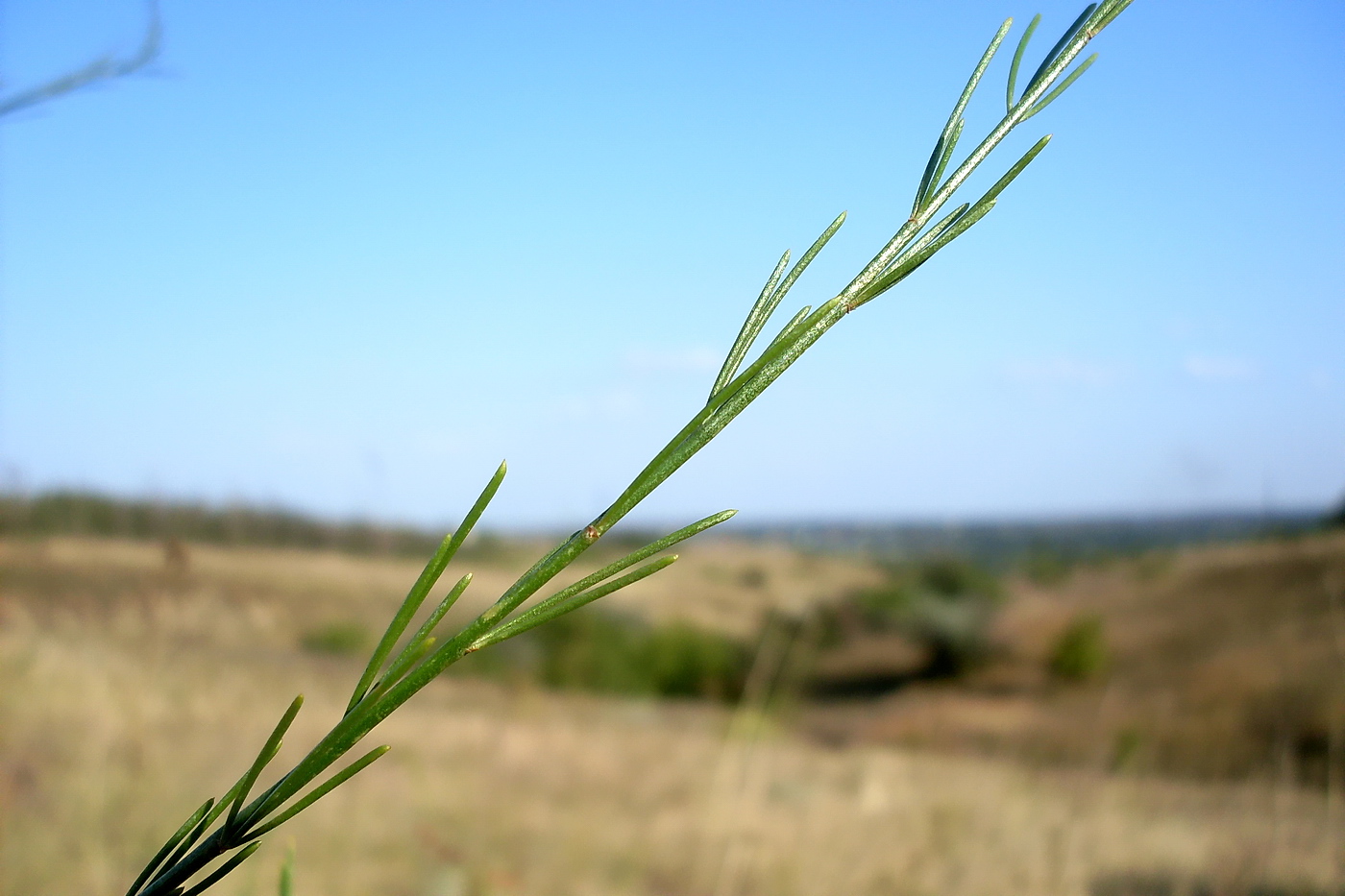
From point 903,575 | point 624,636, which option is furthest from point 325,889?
point 903,575

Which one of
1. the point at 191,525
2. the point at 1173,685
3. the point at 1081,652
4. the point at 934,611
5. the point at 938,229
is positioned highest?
the point at 191,525

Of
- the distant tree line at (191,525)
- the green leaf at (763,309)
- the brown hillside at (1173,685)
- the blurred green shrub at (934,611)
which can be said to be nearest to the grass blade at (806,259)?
the green leaf at (763,309)

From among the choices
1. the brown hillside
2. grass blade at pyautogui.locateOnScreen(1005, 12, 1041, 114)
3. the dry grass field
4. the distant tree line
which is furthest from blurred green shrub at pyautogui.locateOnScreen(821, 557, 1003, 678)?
grass blade at pyautogui.locateOnScreen(1005, 12, 1041, 114)

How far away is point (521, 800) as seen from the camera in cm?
424

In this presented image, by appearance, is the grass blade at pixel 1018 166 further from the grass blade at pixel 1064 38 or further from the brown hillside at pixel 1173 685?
the brown hillside at pixel 1173 685

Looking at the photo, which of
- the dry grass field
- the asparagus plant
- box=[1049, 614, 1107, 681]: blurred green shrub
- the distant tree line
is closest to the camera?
the asparagus plant

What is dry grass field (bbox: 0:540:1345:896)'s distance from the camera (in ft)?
9.04

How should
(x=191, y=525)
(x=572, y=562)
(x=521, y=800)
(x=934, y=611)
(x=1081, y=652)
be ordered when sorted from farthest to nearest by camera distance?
(x=934, y=611) < (x=1081, y=652) < (x=191, y=525) < (x=521, y=800) < (x=572, y=562)

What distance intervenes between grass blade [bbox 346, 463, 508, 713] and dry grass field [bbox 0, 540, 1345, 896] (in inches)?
34.0

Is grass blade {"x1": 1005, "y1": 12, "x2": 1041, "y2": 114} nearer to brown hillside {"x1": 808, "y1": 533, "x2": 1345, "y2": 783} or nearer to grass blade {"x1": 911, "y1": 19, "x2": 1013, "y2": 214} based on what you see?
grass blade {"x1": 911, "y1": 19, "x2": 1013, "y2": 214}

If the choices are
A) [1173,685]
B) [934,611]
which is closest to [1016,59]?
[1173,685]

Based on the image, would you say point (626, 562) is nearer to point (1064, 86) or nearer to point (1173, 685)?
point (1064, 86)

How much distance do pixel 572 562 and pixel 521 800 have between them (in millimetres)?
4377

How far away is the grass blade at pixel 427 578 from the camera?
194 mm
